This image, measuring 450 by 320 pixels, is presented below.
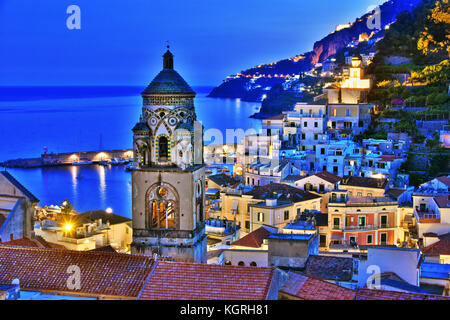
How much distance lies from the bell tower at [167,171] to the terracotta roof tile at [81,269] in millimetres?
3184

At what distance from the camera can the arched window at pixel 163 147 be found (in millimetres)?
14547

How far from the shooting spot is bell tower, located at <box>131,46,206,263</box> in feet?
47.2

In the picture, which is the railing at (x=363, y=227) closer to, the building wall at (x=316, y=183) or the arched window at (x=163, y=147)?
the building wall at (x=316, y=183)

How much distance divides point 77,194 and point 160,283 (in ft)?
151

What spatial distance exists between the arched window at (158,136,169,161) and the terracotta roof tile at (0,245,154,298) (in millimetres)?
3642

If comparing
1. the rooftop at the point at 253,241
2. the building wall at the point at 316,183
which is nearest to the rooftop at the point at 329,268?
the rooftop at the point at 253,241

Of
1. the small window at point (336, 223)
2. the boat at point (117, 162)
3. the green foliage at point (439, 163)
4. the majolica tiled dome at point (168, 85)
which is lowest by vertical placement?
the small window at point (336, 223)

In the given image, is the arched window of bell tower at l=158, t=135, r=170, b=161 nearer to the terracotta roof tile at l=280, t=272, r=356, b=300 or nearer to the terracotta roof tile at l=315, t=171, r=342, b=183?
the terracotta roof tile at l=280, t=272, r=356, b=300

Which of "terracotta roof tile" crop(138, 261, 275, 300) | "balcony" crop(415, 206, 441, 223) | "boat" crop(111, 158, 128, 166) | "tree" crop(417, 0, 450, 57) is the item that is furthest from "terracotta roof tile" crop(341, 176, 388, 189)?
"boat" crop(111, 158, 128, 166)

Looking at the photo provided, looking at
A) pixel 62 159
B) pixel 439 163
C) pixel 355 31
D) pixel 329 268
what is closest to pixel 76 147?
pixel 62 159

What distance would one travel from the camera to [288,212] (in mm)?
26125

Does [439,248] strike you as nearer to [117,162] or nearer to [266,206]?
[266,206]

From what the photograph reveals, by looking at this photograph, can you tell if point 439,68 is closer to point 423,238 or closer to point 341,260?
point 423,238

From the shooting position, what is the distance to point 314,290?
33.3 feet
